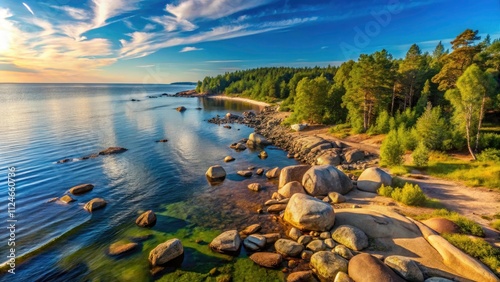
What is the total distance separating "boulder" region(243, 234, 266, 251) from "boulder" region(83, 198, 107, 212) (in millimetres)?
15430

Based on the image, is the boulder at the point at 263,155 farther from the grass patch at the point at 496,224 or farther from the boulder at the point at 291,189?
the grass patch at the point at 496,224

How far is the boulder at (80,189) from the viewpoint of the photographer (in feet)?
88.0

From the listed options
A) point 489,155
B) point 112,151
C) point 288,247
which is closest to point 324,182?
point 288,247

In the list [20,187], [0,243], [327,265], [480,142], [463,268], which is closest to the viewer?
[463,268]

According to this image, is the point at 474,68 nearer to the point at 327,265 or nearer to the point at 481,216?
the point at 481,216

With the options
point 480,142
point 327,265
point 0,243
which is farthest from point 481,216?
point 0,243

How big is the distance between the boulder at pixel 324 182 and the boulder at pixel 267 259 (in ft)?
33.0

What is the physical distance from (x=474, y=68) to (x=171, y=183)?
39461 mm

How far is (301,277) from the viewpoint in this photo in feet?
47.3

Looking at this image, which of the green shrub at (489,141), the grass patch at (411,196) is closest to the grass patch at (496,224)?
the grass patch at (411,196)

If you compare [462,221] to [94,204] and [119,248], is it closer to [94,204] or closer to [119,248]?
[119,248]

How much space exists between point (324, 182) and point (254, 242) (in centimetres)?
1090

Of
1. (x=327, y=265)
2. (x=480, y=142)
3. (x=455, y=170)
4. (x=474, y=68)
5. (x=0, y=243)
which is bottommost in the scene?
(x=0, y=243)

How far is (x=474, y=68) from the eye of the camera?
2986cm
